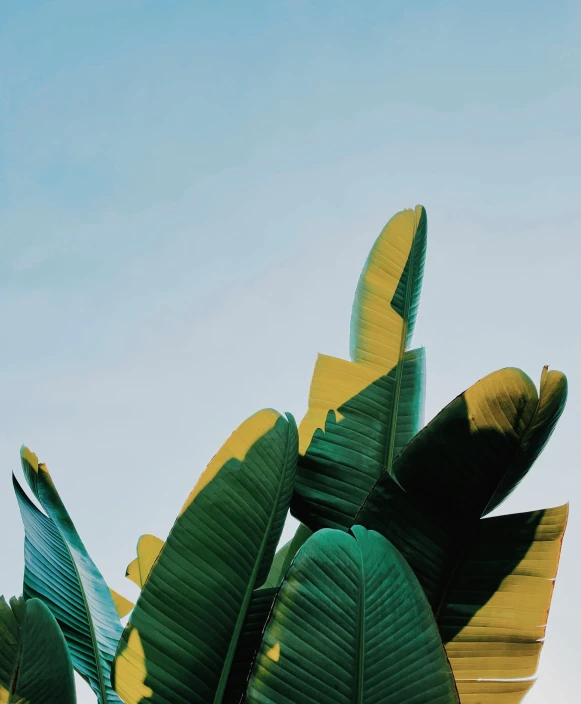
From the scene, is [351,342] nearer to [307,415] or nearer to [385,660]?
[307,415]

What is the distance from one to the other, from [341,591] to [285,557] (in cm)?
64

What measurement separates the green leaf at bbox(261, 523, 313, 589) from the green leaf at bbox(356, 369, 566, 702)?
0.23 m

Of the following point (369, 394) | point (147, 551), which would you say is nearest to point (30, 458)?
point (147, 551)

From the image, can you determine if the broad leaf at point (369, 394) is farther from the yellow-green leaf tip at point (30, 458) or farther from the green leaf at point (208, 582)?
the yellow-green leaf tip at point (30, 458)

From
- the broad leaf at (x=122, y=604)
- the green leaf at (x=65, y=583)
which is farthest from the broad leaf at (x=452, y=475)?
the broad leaf at (x=122, y=604)

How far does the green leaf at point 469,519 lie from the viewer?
0.83m

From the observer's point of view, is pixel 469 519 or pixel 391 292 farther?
pixel 391 292

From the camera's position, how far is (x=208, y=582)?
846 millimetres

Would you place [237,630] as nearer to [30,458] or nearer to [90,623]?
[90,623]

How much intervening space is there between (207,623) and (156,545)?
0.50m

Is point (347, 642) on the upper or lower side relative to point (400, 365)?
lower

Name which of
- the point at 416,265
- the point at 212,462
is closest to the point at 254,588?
the point at 212,462

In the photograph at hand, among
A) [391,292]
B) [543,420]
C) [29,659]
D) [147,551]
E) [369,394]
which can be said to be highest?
[391,292]

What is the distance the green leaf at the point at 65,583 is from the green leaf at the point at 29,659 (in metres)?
0.23
